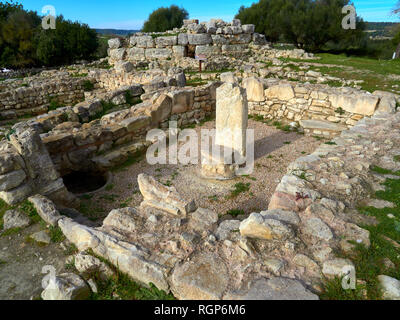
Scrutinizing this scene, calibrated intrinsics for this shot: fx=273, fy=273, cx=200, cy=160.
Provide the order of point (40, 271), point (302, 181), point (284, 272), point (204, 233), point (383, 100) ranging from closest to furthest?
point (284, 272) < point (40, 271) < point (204, 233) < point (302, 181) < point (383, 100)

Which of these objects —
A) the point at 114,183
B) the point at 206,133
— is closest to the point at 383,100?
the point at 206,133

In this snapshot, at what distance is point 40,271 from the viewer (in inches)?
122

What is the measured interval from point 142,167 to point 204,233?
13.6 feet

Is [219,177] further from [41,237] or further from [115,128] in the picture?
[41,237]

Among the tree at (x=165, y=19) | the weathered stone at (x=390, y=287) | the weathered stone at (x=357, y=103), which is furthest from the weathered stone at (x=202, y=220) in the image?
the tree at (x=165, y=19)

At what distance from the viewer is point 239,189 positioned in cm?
599

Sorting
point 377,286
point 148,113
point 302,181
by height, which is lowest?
point 377,286

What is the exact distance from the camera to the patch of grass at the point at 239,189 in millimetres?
5826

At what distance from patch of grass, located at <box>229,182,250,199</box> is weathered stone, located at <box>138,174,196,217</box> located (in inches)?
81.9

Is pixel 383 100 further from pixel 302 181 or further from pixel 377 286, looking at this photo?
pixel 377 286

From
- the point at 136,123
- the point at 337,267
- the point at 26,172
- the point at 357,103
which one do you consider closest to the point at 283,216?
the point at 337,267

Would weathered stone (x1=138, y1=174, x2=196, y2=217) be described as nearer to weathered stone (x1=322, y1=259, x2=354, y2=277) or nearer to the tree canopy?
weathered stone (x1=322, y1=259, x2=354, y2=277)

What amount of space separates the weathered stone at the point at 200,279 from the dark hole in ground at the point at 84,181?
4.54m

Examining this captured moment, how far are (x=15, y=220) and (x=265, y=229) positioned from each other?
11.4 feet
